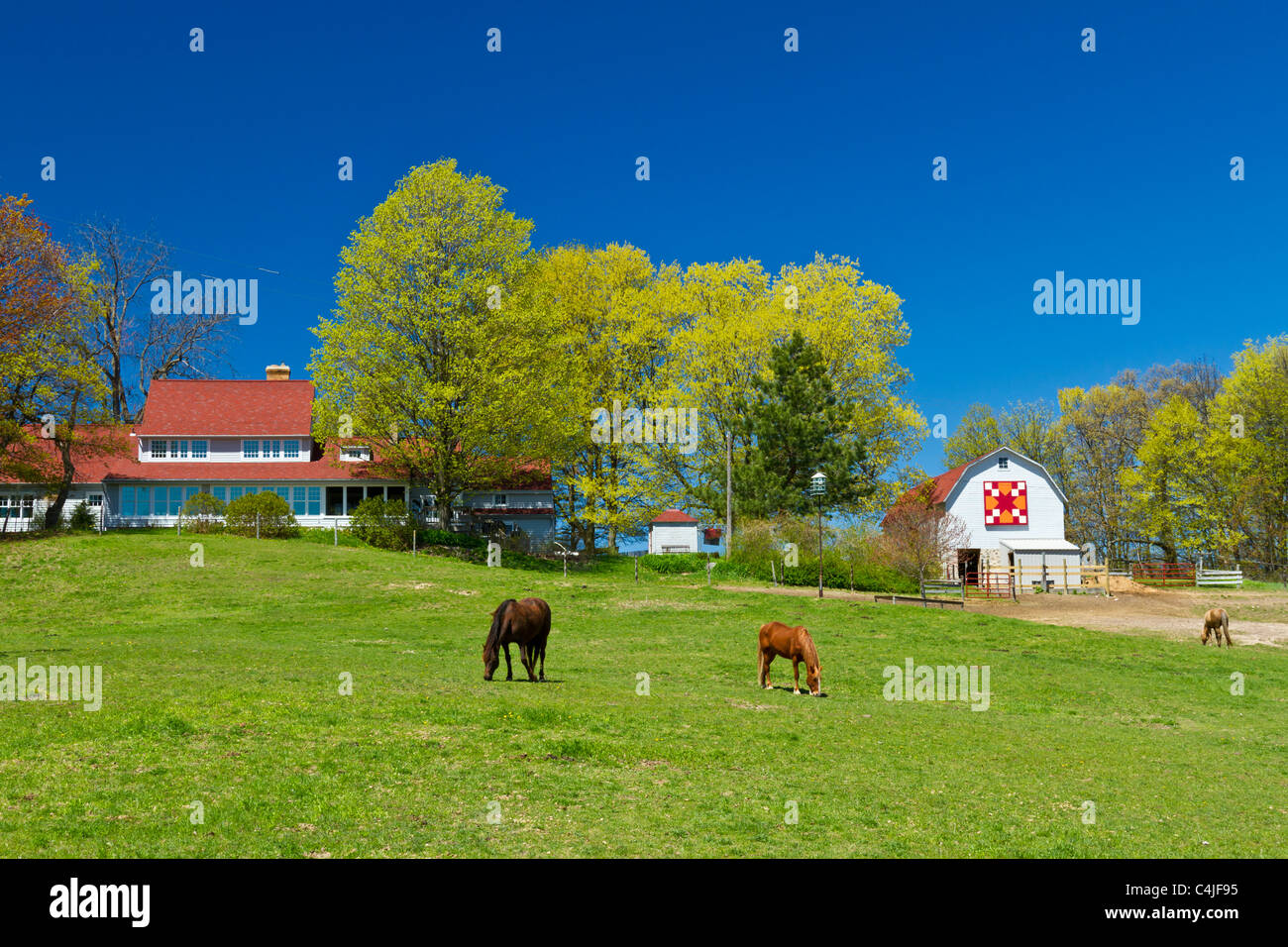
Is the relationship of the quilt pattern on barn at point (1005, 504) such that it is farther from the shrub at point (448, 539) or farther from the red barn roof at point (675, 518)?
the shrub at point (448, 539)

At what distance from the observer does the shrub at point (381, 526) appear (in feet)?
167

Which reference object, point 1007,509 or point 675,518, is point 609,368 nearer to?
point 675,518

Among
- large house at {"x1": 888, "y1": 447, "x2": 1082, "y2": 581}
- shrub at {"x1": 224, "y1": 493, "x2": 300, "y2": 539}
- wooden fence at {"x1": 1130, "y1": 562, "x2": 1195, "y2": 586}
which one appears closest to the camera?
shrub at {"x1": 224, "y1": 493, "x2": 300, "y2": 539}

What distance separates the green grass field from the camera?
8.89 meters

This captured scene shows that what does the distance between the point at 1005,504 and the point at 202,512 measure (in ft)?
170

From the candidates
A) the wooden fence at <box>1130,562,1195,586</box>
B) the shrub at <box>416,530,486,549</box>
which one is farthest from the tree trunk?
the wooden fence at <box>1130,562,1195,586</box>

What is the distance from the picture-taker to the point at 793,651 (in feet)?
67.2

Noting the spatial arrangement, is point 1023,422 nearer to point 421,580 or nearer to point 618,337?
point 618,337

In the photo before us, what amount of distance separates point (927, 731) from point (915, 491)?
4987 centimetres

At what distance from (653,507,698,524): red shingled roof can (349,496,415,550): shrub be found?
20.8m

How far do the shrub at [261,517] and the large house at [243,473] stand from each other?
5.80 m

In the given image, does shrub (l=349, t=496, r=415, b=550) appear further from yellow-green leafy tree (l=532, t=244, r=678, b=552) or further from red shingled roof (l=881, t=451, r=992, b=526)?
red shingled roof (l=881, t=451, r=992, b=526)

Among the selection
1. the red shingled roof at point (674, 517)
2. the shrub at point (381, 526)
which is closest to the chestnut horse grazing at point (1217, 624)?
the red shingled roof at point (674, 517)

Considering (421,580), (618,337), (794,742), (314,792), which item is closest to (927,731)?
(794,742)
